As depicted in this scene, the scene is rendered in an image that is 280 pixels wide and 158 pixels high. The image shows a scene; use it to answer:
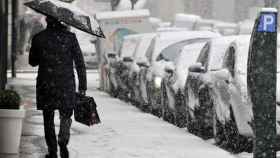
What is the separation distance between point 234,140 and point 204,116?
141cm

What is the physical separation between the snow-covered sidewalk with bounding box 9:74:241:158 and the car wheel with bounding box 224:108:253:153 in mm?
234

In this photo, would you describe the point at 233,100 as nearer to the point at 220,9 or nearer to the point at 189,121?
the point at 189,121

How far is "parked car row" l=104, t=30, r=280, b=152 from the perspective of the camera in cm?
1125

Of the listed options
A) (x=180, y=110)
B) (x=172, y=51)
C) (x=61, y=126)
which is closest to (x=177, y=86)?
(x=180, y=110)

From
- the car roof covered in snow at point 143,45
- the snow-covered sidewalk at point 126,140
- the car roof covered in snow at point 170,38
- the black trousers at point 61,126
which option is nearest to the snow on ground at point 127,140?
the snow-covered sidewalk at point 126,140

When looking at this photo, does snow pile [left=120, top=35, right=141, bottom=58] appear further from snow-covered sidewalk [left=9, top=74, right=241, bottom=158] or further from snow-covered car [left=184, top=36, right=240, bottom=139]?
snow-covered car [left=184, top=36, right=240, bottom=139]

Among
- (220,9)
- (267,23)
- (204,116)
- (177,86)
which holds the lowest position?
(220,9)

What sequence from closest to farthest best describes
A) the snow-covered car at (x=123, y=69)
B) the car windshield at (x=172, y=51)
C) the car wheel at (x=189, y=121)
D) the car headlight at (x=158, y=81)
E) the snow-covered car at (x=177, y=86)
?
the car wheel at (x=189, y=121), the snow-covered car at (x=177, y=86), the car headlight at (x=158, y=81), the car windshield at (x=172, y=51), the snow-covered car at (x=123, y=69)

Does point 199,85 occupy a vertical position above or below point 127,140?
above

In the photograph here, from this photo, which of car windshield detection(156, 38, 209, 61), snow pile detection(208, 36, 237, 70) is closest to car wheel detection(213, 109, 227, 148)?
snow pile detection(208, 36, 237, 70)

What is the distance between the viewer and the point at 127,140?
12711mm

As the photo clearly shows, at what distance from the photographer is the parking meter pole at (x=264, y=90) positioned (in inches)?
205

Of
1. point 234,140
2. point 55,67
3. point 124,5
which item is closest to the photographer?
point 55,67

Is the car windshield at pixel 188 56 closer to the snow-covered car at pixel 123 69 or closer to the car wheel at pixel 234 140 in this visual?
the car wheel at pixel 234 140
